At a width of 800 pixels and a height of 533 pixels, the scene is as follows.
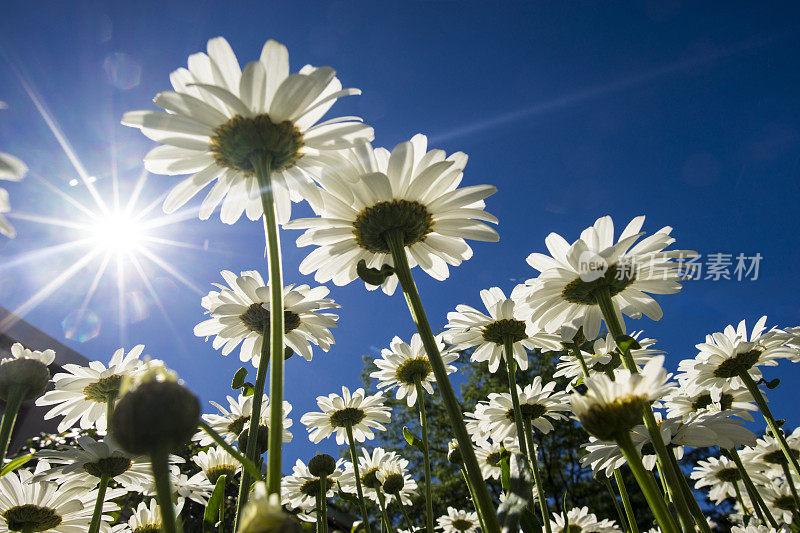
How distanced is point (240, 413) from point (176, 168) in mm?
2815

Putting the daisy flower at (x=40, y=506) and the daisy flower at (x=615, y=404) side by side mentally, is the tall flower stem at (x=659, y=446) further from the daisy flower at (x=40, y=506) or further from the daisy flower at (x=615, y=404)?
the daisy flower at (x=40, y=506)

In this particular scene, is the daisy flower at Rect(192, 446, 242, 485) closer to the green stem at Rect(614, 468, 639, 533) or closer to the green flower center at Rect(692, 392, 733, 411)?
the green stem at Rect(614, 468, 639, 533)

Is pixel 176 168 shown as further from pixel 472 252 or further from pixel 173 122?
pixel 472 252

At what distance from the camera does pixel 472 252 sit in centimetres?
231

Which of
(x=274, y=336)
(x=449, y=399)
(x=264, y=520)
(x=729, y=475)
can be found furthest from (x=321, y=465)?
(x=729, y=475)

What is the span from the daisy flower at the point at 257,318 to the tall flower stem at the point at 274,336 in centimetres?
136

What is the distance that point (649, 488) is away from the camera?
4.17ft

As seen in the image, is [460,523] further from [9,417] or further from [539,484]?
[9,417]

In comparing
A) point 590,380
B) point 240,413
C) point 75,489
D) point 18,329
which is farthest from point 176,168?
point 18,329

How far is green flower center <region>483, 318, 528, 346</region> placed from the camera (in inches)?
A: 130

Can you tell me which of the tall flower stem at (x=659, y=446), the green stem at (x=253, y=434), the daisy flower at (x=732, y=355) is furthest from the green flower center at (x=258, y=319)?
the daisy flower at (x=732, y=355)

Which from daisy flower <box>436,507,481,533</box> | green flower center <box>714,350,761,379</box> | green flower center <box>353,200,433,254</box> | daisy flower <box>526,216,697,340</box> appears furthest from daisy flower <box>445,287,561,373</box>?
daisy flower <box>436,507,481,533</box>

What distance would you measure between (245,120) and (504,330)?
2250 millimetres

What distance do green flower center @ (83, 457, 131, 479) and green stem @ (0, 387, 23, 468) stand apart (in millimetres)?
718
